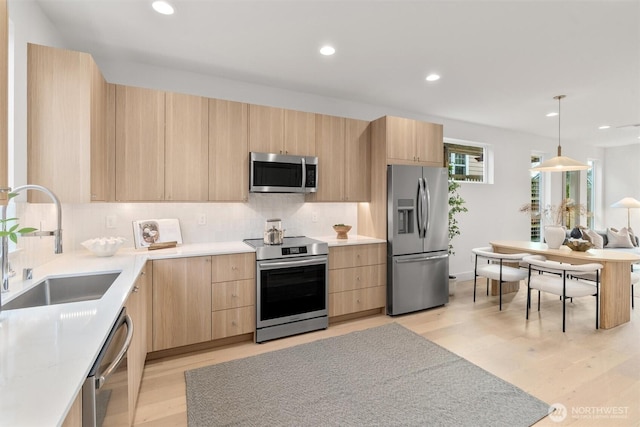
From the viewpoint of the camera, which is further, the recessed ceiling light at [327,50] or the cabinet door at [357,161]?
the cabinet door at [357,161]

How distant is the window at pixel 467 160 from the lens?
5164 mm

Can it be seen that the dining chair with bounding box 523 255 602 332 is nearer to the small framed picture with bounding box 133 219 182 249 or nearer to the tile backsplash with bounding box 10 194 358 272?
the tile backsplash with bounding box 10 194 358 272

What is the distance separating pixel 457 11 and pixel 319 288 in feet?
8.73

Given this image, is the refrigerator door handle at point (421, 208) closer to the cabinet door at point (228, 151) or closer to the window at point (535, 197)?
the cabinet door at point (228, 151)

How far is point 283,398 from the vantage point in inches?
83.7

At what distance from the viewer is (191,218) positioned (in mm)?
3246

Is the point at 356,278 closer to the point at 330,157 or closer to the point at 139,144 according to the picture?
the point at 330,157

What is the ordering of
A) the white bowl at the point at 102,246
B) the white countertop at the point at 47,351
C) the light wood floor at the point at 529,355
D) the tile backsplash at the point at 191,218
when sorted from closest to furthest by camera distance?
the white countertop at the point at 47,351 → the light wood floor at the point at 529,355 → the tile backsplash at the point at 191,218 → the white bowl at the point at 102,246

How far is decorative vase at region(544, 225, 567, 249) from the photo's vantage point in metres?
3.86

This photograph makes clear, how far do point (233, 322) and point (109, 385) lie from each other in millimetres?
Answer: 1765

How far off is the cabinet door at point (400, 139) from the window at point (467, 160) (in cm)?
162

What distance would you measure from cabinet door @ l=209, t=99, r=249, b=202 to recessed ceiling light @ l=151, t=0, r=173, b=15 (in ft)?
2.84

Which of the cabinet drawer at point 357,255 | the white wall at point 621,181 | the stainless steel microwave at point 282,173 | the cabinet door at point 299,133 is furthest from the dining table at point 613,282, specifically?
the white wall at point 621,181

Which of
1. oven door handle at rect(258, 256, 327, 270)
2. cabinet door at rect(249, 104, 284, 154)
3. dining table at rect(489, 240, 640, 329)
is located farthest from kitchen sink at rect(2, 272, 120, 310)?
dining table at rect(489, 240, 640, 329)
